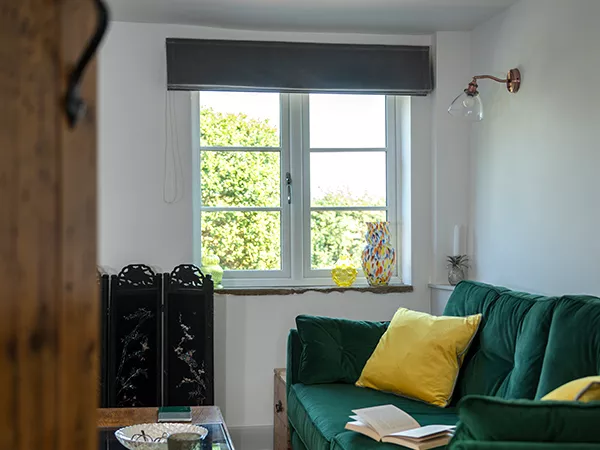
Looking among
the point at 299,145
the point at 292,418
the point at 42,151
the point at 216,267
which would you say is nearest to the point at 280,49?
the point at 299,145

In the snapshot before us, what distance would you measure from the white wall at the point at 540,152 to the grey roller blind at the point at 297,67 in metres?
0.38

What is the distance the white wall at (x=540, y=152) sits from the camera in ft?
10.2

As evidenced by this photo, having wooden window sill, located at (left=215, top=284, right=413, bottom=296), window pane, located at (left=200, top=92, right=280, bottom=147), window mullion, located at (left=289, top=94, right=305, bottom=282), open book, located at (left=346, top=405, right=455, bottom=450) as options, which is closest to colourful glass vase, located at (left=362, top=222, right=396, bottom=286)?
wooden window sill, located at (left=215, top=284, right=413, bottom=296)

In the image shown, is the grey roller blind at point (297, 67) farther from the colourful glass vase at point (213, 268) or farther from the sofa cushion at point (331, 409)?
the sofa cushion at point (331, 409)

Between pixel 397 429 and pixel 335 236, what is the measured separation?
2.05m

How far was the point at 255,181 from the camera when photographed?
438 cm

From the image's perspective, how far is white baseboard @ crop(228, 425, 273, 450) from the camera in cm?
421

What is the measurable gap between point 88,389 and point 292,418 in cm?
288

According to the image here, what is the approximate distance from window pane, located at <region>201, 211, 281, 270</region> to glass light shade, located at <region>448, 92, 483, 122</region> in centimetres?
120

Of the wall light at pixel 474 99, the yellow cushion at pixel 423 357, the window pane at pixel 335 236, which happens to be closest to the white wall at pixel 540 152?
the wall light at pixel 474 99

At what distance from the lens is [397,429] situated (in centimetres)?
253

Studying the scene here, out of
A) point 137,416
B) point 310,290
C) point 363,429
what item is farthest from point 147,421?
point 310,290

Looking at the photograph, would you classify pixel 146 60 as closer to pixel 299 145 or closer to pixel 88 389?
pixel 299 145

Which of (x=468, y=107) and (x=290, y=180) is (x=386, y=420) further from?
(x=290, y=180)
